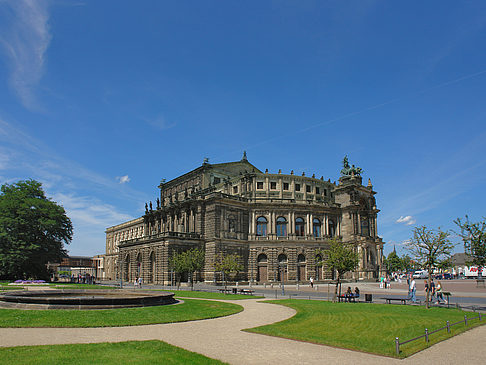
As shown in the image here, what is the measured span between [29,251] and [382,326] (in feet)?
190

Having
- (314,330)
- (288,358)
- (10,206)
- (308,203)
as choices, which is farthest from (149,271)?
(288,358)

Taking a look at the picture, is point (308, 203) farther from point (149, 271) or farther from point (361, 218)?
point (149, 271)

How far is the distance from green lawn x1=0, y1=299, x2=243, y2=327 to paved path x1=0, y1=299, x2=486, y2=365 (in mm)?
897

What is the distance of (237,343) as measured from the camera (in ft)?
46.8

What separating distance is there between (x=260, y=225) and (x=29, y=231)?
3926cm

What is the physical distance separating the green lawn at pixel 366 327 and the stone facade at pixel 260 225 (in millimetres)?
44741

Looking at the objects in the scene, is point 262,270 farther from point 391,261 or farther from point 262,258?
point 391,261

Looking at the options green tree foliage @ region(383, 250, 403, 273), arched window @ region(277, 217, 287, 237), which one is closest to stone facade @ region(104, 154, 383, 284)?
arched window @ region(277, 217, 287, 237)

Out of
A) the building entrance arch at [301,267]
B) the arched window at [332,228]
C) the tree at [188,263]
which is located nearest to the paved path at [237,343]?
the tree at [188,263]

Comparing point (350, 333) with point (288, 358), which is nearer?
point (288, 358)

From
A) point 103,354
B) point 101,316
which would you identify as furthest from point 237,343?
point 101,316

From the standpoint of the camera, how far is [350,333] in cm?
1625

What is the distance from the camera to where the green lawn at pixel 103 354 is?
1105cm

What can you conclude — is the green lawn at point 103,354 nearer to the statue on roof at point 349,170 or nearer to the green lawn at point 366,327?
the green lawn at point 366,327
